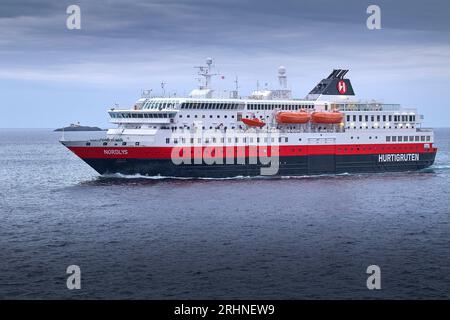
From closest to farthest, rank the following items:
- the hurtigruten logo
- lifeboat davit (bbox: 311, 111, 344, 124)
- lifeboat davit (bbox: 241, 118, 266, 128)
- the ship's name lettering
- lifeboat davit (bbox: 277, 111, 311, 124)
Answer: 1. the ship's name lettering
2. lifeboat davit (bbox: 241, 118, 266, 128)
3. lifeboat davit (bbox: 277, 111, 311, 124)
4. lifeboat davit (bbox: 311, 111, 344, 124)
5. the hurtigruten logo

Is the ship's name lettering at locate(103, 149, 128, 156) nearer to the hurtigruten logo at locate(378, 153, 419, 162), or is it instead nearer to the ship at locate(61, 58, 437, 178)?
the ship at locate(61, 58, 437, 178)

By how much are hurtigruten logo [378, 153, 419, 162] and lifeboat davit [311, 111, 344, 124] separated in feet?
21.5

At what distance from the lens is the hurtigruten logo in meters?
70.0

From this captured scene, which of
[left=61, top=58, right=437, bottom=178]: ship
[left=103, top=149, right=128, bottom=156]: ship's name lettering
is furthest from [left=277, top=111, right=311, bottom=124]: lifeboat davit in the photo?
[left=103, top=149, right=128, bottom=156]: ship's name lettering

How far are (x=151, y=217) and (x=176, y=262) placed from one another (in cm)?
1149

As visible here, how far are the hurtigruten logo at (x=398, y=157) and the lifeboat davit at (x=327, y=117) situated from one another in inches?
258

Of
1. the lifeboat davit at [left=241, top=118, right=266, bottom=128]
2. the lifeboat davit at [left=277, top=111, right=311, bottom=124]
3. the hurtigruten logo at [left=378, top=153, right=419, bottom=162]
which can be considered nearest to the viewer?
the lifeboat davit at [left=241, top=118, right=266, bottom=128]

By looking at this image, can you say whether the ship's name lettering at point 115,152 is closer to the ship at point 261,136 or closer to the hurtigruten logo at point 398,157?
the ship at point 261,136

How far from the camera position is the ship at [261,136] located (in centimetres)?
5975

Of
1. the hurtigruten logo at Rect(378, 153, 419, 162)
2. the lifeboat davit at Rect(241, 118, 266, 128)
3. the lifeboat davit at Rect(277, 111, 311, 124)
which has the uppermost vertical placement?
the lifeboat davit at Rect(277, 111, 311, 124)

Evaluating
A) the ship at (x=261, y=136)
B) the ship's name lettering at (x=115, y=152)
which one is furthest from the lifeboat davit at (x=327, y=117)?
the ship's name lettering at (x=115, y=152)

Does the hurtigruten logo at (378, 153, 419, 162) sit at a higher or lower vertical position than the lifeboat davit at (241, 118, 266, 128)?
lower
